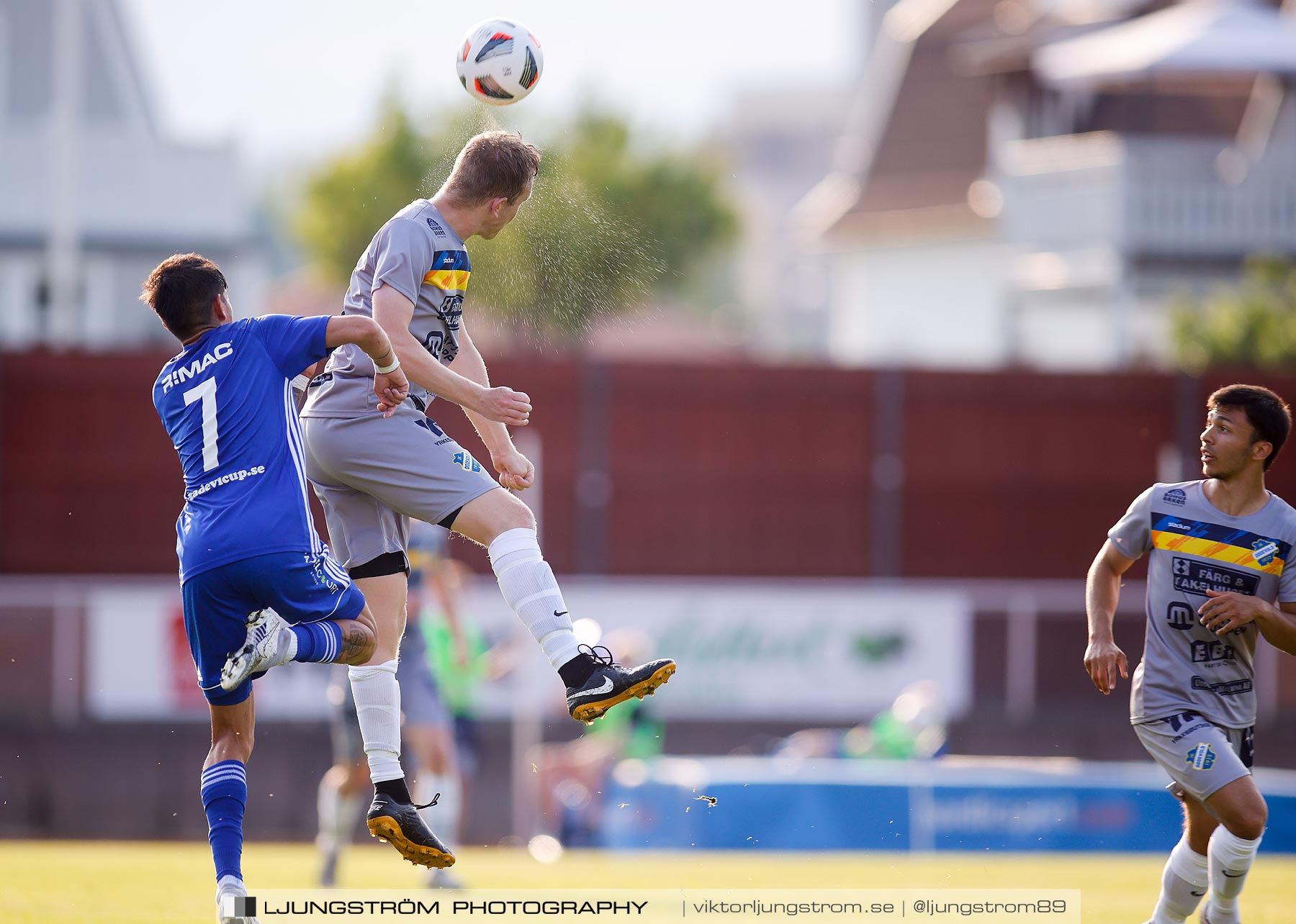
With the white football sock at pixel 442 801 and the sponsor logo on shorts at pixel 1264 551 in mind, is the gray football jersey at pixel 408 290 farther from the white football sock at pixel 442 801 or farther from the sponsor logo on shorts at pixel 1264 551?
the white football sock at pixel 442 801

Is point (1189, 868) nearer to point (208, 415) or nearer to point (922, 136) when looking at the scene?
point (208, 415)

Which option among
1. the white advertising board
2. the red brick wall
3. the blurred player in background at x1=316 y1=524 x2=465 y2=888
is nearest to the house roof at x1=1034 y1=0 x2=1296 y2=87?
the red brick wall

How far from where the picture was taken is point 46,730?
1680 cm

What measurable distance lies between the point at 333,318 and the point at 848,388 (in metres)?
16.2

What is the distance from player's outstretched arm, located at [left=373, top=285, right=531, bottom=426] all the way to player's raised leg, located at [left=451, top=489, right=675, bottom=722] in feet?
1.17

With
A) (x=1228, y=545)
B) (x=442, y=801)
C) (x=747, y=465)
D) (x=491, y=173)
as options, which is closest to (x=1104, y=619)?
(x=1228, y=545)

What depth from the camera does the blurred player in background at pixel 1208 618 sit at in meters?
6.36

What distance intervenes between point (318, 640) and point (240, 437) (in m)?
0.74

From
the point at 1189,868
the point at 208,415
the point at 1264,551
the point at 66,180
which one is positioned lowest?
the point at 1189,868

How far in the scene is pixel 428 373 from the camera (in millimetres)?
6066

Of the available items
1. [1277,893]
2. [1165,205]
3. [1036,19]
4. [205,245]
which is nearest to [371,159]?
[205,245]

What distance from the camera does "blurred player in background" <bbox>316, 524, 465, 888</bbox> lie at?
943cm

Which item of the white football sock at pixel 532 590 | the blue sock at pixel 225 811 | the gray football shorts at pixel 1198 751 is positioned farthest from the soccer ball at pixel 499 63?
the gray football shorts at pixel 1198 751

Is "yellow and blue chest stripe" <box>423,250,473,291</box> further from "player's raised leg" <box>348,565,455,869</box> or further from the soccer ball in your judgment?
"player's raised leg" <box>348,565,455,869</box>
